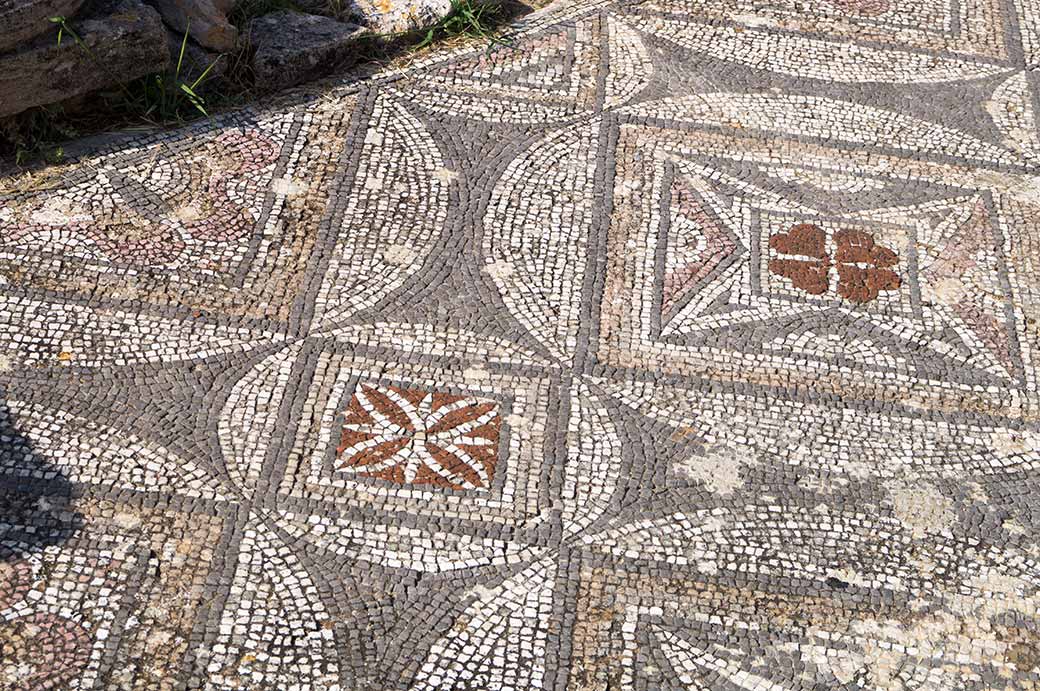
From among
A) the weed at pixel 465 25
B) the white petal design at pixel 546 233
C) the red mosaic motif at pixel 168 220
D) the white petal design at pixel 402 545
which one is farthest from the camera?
the weed at pixel 465 25

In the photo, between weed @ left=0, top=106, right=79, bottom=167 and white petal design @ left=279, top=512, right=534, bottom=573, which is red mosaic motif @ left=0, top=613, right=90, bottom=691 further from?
weed @ left=0, top=106, right=79, bottom=167

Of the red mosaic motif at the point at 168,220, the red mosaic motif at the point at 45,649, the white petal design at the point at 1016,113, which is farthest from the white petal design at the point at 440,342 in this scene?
the white petal design at the point at 1016,113

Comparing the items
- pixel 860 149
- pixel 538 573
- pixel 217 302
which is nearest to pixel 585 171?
pixel 860 149

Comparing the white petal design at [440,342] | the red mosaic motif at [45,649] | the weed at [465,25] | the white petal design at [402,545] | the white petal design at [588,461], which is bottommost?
the red mosaic motif at [45,649]

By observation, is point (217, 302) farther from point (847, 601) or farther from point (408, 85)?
point (847, 601)

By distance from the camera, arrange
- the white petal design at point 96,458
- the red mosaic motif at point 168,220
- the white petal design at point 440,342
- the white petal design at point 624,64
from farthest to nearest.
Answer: the white petal design at point 624,64 → the red mosaic motif at point 168,220 → the white petal design at point 440,342 → the white petal design at point 96,458

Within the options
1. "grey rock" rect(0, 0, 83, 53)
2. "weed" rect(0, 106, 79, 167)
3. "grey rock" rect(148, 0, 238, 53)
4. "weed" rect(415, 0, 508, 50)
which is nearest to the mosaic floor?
"weed" rect(415, 0, 508, 50)

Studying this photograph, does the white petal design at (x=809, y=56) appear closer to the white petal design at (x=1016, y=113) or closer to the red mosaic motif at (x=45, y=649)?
the white petal design at (x=1016, y=113)
